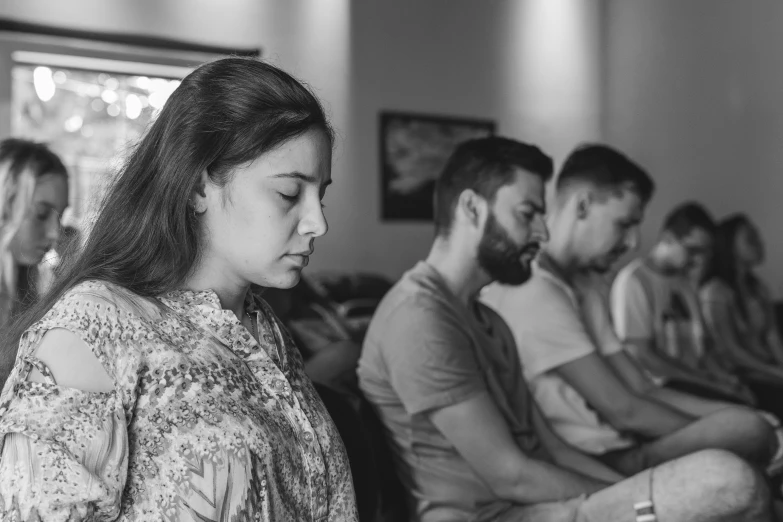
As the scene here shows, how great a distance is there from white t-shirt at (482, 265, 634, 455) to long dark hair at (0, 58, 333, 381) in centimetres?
127

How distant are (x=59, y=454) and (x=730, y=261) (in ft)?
16.6

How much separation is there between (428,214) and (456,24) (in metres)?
1.62

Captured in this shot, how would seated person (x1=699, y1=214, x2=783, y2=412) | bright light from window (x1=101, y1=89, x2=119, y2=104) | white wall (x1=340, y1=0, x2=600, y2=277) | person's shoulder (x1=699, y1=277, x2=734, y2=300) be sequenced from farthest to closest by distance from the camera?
white wall (x1=340, y1=0, x2=600, y2=277) < bright light from window (x1=101, y1=89, x2=119, y2=104) < person's shoulder (x1=699, y1=277, x2=734, y2=300) < seated person (x1=699, y1=214, x2=783, y2=412)

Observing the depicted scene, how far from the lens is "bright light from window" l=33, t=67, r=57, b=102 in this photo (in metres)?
5.68

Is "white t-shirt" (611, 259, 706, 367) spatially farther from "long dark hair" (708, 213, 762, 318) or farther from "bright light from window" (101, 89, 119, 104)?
"bright light from window" (101, 89, 119, 104)

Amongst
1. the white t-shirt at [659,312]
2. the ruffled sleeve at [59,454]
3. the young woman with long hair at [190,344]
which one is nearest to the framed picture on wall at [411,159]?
the white t-shirt at [659,312]

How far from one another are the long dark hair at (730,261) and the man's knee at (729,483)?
3734 mm

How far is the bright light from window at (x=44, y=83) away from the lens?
5684 mm

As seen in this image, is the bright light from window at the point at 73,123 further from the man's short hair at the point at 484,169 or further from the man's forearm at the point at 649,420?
the man's forearm at the point at 649,420

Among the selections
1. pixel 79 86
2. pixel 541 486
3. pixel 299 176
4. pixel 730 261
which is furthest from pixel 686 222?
pixel 299 176

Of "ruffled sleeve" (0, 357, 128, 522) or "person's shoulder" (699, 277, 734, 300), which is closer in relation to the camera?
"ruffled sleeve" (0, 357, 128, 522)

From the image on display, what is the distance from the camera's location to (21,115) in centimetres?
566

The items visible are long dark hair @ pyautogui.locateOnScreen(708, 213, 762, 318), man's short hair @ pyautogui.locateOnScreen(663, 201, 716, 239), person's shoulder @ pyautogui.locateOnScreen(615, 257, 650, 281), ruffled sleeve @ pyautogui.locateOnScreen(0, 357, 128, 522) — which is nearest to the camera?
ruffled sleeve @ pyautogui.locateOnScreen(0, 357, 128, 522)

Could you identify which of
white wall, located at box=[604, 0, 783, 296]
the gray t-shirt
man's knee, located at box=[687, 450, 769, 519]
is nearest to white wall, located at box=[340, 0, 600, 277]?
white wall, located at box=[604, 0, 783, 296]
